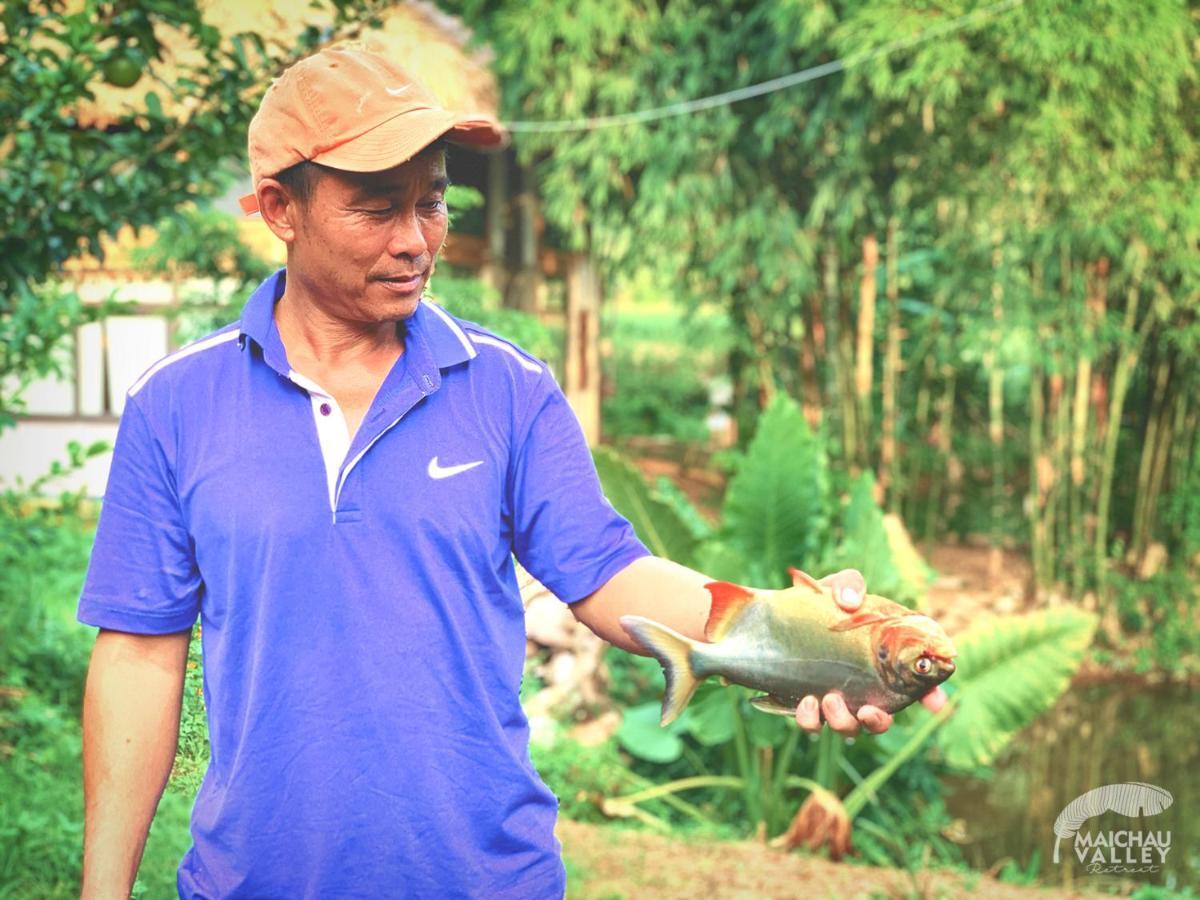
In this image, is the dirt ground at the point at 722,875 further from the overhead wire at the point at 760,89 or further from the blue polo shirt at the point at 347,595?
the overhead wire at the point at 760,89

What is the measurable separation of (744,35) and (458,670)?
8359mm

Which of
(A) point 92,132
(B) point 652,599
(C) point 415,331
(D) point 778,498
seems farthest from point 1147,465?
(C) point 415,331

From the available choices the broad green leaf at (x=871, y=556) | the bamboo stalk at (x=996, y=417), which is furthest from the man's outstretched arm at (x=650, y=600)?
the bamboo stalk at (x=996, y=417)

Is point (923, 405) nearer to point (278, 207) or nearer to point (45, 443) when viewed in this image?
point (45, 443)

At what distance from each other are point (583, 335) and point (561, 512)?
407 inches

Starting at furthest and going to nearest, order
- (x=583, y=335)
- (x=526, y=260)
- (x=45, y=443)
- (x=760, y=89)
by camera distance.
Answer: (x=583, y=335)
(x=526, y=260)
(x=45, y=443)
(x=760, y=89)

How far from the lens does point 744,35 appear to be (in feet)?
30.1

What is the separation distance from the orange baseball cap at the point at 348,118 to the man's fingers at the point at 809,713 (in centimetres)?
67

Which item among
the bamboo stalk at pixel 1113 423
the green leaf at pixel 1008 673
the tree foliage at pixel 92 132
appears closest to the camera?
the tree foliage at pixel 92 132

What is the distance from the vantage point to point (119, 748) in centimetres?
152

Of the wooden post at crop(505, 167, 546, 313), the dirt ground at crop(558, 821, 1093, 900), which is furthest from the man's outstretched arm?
the wooden post at crop(505, 167, 546, 313)

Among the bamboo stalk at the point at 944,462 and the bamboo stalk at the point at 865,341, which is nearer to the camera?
the bamboo stalk at the point at 865,341

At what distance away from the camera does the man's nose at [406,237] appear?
4.80 feet

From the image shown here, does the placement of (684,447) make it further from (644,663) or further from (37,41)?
(37,41)
